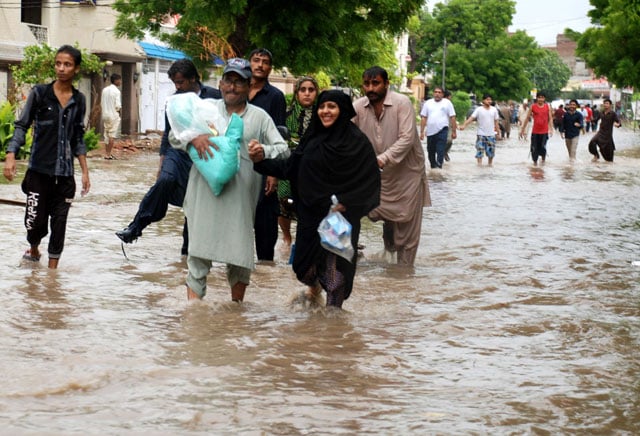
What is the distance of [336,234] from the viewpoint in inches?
289

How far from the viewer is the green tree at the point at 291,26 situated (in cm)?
2194

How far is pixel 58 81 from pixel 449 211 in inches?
301

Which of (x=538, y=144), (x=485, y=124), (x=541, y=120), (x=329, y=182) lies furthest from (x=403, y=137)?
(x=538, y=144)

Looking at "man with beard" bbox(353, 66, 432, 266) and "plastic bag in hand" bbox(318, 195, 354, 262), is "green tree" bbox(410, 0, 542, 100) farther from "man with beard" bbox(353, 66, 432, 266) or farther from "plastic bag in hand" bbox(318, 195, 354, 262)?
"plastic bag in hand" bbox(318, 195, 354, 262)

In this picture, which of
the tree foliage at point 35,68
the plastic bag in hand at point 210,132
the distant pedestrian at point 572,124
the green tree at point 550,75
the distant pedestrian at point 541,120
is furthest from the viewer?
the green tree at point 550,75

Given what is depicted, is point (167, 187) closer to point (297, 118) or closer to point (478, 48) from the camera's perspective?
point (297, 118)

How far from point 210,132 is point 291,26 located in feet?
50.0

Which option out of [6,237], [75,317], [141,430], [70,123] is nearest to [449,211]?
[6,237]

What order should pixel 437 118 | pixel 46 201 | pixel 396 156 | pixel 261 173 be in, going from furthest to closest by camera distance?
pixel 437 118 → pixel 396 156 → pixel 46 201 → pixel 261 173

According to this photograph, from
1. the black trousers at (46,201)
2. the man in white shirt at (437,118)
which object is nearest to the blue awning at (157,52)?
the man in white shirt at (437,118)

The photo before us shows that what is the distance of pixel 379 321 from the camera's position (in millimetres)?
7680

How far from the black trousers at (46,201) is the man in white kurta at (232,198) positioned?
1.64 meters

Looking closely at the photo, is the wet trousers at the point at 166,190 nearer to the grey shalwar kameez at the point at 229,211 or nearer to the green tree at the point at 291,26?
the grey shalwar kameez at the point at 229,211

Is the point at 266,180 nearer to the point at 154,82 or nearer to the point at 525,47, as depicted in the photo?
the point at 154,82
